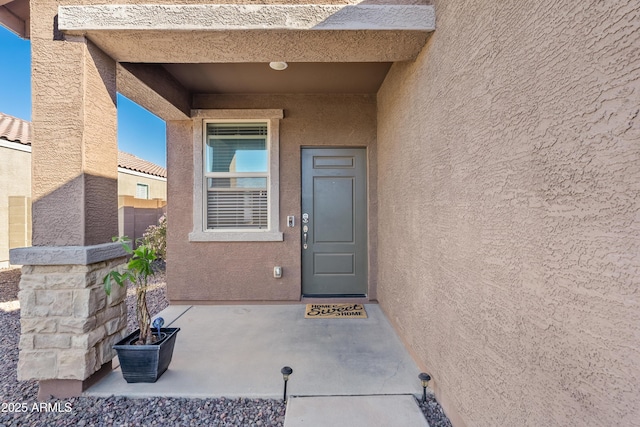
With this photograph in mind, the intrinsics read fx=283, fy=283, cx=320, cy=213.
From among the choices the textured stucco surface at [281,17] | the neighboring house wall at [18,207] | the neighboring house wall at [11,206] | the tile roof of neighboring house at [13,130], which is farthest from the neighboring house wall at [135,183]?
the textured stucco surface at [281,17]

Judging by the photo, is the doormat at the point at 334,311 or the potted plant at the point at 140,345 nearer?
the potted plant at the point at 140,345

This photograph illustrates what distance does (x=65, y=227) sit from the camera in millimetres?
2207


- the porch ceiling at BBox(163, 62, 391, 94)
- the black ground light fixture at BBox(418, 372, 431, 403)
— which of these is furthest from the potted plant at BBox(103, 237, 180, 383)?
the porch ceiling at BBox(163, 62, 391, 94)

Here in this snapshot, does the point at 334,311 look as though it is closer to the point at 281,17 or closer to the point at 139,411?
the point at 139,411

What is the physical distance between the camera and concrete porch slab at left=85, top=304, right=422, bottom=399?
2.21m

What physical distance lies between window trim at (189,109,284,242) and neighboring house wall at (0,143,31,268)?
629 cm

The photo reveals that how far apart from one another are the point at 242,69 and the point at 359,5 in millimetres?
1736

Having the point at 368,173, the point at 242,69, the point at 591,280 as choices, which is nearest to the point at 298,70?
the point at 242,69

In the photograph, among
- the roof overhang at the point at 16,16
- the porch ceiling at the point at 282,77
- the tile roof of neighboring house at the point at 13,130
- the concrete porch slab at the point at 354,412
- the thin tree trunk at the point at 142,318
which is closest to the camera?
the concrete porch slab at the point at 354,412

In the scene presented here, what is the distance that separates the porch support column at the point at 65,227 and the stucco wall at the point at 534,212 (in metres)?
2.67

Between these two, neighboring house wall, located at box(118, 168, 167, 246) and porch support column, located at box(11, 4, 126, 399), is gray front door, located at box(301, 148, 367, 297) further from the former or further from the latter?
neighboring house wall, located at box(118, 168, 167, 246)

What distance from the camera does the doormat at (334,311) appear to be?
3648 millimetres

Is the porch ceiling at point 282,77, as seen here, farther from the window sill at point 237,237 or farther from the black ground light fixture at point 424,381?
the black ground light fixture at point 424,381

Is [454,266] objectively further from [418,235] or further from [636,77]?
[636,77]
